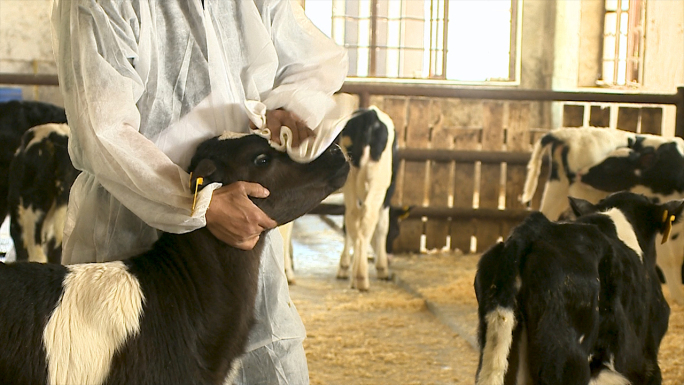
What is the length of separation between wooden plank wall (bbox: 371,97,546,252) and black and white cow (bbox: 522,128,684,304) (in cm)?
137

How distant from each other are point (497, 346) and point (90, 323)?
1.45m

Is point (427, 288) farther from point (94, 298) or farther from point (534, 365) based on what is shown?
point (94, 298)

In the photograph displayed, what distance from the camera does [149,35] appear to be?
183cm

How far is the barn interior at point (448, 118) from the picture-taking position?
15.2 feet

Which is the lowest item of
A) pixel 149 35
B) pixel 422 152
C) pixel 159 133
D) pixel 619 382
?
pixel 619 382

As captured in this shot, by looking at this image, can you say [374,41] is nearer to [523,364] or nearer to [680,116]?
[680,116]

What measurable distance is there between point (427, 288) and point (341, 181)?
13.4ft

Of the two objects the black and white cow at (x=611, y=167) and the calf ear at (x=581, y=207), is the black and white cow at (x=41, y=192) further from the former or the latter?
the black and white cow at (x=611, y=167)

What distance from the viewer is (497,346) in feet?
8.44

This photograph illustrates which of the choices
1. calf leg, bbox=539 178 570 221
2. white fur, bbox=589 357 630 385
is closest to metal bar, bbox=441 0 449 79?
calf leg, bbox=539 178 570 221

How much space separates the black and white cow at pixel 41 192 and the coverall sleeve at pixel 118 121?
314 centimetres

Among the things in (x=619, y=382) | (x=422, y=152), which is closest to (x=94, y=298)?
(x=619, y=382)

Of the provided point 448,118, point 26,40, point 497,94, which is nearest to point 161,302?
point 497,94

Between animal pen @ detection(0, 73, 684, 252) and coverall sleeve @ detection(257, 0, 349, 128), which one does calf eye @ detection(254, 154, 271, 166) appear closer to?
coverall sleeve @ detection(257, 0, 349, 128)
